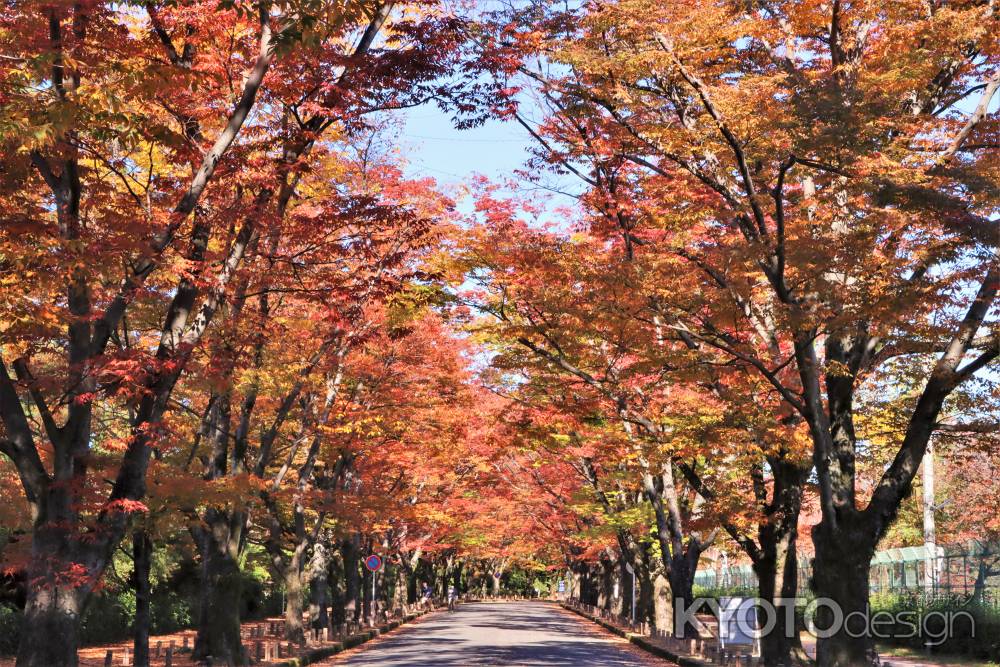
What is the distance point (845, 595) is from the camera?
15398 mm

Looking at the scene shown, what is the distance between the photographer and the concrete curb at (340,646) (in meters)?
23.3

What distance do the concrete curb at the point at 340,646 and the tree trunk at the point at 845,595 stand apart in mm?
12080

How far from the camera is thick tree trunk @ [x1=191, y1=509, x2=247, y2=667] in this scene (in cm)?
2156

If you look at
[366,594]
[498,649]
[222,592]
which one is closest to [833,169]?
[222,592]

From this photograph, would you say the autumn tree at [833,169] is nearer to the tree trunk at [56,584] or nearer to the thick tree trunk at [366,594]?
the tree trunk at [56,584]

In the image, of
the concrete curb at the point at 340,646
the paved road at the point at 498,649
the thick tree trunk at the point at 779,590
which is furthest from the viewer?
the paved road at the point at 498,649

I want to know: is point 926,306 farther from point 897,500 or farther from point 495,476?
point 495,476

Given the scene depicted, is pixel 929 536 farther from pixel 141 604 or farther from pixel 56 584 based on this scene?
pixel 56 584

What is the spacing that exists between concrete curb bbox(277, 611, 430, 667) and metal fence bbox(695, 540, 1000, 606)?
17.5 m

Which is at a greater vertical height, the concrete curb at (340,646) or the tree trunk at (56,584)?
the tree trunk at (56,584)

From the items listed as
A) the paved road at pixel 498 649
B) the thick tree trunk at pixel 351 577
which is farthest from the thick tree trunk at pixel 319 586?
the thick tree trunk at pixel 351 577

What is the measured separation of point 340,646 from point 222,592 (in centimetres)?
864

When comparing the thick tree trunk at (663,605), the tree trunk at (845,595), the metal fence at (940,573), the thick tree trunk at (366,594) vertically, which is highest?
the tree trunk at (845,595)

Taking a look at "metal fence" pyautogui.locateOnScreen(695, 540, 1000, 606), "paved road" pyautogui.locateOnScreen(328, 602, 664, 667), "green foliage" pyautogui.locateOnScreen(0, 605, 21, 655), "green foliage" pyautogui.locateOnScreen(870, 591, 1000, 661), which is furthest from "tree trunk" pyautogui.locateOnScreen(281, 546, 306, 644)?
"metal fence" pyautogui.locateOnScreen(695, 540, 1000, 606)
